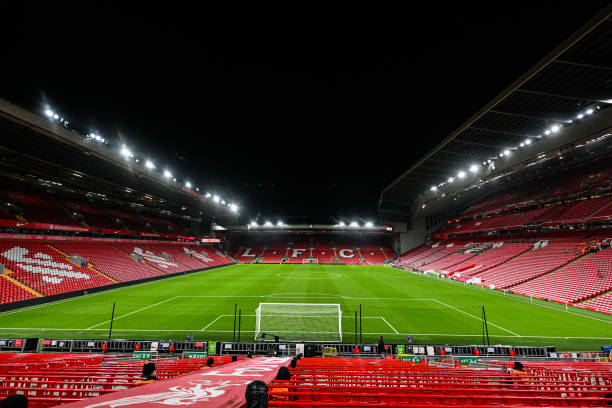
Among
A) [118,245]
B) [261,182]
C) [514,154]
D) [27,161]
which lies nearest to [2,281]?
[27,161]

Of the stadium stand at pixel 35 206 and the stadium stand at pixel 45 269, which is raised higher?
the stadium stand at pixel 35 206

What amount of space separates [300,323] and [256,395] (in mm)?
13820

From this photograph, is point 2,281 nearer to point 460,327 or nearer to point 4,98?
point 4,98

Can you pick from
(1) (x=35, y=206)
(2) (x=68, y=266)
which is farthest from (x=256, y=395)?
(1) (x=35, y=206)

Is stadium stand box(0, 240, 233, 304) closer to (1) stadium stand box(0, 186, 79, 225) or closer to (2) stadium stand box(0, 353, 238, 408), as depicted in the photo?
(1) stadium stand box(0, 186, 79, 225)

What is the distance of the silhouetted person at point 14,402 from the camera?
125cm

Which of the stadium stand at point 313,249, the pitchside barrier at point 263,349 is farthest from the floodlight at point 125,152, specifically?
the stadium stand at point 313,249

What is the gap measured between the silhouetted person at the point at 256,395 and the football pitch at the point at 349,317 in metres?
11.9

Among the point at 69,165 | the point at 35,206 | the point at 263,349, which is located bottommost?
the point at 263,349

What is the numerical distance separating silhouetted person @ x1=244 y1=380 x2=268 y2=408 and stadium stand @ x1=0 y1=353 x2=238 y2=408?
8.04 feet

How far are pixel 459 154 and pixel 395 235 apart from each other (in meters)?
34.3

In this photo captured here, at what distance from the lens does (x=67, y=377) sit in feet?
12.3

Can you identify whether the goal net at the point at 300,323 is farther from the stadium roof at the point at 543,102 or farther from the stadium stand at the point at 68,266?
the stadium roof at the point at 543,102

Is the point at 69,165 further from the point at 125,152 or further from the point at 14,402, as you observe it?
the point at 14,402
